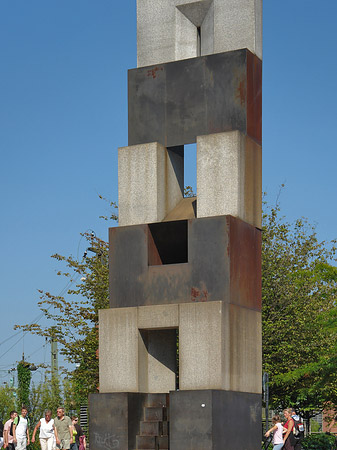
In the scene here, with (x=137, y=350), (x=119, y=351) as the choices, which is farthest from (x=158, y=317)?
(x=119, y=351)

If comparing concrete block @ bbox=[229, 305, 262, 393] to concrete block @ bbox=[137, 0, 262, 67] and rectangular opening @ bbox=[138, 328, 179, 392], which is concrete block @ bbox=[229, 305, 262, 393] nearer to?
rectangular opening @ bbox=[138, 328, 179, 392]

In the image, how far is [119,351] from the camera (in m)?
21.0

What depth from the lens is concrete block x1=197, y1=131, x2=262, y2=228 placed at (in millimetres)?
20734

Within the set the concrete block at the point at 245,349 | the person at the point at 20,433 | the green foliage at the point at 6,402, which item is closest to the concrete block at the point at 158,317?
the concrete block at the point at 245,349

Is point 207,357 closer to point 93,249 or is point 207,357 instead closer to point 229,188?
point 229,188

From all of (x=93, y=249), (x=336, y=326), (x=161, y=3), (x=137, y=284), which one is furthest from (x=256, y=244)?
(x=93, y=249)

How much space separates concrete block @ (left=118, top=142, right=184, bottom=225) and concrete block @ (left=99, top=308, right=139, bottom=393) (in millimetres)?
2288

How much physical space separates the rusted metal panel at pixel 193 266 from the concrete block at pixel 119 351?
0.35m

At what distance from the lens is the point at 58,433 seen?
23844mm

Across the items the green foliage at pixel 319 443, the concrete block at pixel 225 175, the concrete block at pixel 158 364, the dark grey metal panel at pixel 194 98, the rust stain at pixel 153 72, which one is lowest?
the green foliage at pixel 319 443

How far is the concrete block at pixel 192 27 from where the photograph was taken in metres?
21.9

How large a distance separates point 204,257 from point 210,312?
4.23 feet

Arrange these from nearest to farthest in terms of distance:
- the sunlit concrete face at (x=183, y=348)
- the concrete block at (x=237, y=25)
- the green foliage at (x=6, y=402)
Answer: the sunlit concrete face at (x=183, y=348) < the concrete block at (x=237, y=25) < the green foliage at (x=6, y=402)

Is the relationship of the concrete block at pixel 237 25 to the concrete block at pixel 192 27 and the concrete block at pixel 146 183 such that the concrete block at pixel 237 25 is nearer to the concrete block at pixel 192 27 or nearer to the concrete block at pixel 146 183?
the concrete block at pixel 192 27
